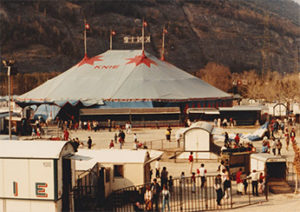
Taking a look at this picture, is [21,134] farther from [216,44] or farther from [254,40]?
[254,40]

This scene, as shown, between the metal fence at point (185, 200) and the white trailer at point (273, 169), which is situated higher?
the white trailer at point (273, 169)

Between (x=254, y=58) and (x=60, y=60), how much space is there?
67353mm

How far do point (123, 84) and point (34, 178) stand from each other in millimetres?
43297

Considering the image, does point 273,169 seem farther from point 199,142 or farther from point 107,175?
point 107,175

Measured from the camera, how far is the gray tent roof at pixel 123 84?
58156 millimetres

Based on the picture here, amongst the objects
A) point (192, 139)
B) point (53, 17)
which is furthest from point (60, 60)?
point (192, 139)

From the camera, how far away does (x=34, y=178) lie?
57.6 ft

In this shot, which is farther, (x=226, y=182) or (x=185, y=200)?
(x=226, y=182)

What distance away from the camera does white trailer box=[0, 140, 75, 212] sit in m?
17.4

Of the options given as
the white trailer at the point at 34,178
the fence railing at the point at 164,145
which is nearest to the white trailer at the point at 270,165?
the white trailer at the point at 34,178

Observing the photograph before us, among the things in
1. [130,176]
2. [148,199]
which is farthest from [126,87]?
[148,199]

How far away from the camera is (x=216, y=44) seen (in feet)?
541

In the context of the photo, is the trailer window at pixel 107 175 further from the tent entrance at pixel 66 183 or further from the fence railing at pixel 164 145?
the fence railing at pixel 164 145

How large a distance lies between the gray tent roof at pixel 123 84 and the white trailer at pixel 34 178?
38.7 meters
